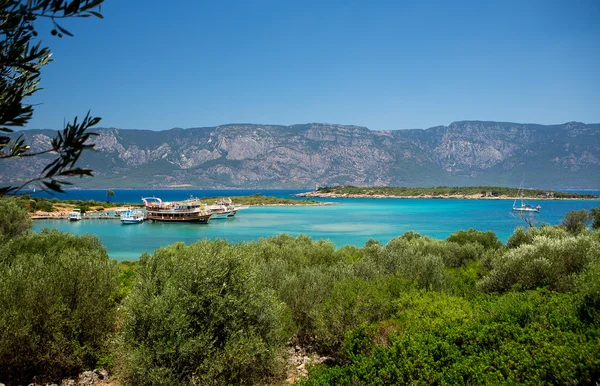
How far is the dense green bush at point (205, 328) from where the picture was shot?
1027 centimetres

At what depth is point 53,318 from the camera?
11.9 meters

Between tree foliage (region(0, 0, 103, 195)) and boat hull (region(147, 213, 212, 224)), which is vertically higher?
tree foliage (region(0, 0, 103, 195))

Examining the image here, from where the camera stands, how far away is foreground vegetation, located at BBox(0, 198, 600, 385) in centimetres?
886

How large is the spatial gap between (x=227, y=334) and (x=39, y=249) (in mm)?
16787

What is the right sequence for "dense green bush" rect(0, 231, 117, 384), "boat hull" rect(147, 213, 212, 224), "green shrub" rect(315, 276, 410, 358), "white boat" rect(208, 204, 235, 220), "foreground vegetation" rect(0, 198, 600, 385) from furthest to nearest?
"white boat" rect(208, 204, 235, 220) < "boat hull" rect(147, 213, 212, 224) < "green shrub" rect(315, 276, 410, 358) < "dense green bush" rect(0, 231, 117, 384) < "foreground vegetation" rect(0, 198, 600, 385)

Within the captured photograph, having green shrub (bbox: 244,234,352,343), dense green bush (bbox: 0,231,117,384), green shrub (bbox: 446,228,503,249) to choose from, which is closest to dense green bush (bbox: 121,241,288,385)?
green shrub (bbox: 244,234,352,343)

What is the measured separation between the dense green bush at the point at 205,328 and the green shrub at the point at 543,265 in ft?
36.8

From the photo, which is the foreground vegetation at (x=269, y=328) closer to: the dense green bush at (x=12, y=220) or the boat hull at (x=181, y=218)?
the dense green bush at (x=12, y=220)

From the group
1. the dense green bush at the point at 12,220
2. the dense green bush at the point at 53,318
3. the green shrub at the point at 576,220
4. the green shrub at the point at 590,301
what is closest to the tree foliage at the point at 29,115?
the dense green bush at the point at 53,318

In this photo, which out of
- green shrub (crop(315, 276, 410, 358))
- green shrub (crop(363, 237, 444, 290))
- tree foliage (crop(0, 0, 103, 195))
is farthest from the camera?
green shrub (crop(363, 237, 444, 290))

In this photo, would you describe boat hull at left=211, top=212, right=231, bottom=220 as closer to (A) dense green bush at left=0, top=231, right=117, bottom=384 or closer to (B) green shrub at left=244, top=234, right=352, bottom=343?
(B) green shrub at left=244, top=234, right=352, bottom=343

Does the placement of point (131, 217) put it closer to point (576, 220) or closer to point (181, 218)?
point (181, 218)

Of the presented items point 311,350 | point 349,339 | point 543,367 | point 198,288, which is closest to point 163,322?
point 198,288

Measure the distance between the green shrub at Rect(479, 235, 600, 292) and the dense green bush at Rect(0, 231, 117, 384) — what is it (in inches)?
646
